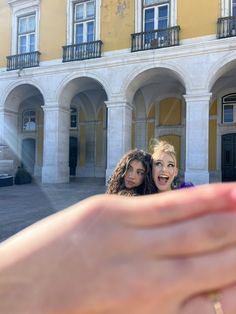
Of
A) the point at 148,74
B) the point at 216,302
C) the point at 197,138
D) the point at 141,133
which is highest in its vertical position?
the point at 148,74

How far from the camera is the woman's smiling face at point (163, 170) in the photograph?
2506mm

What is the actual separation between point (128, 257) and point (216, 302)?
0.22 meters

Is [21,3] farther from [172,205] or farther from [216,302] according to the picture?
[216,302]

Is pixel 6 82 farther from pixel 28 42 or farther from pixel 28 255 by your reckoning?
pixel 28 255

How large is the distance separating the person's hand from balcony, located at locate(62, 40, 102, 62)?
17218mm

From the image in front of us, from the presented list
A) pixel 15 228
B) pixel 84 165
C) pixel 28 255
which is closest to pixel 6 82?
pixel 84 165

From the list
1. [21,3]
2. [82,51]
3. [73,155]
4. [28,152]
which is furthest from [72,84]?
[28,152]

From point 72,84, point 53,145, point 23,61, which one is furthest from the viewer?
point 23,61

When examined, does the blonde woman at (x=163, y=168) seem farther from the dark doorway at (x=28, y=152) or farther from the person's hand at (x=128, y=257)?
the dark doorway at (x=28, y=152)

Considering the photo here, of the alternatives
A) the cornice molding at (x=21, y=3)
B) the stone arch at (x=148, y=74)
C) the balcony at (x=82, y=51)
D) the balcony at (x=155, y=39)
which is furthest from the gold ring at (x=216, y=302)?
the cornice molding at (x=21, y=3)

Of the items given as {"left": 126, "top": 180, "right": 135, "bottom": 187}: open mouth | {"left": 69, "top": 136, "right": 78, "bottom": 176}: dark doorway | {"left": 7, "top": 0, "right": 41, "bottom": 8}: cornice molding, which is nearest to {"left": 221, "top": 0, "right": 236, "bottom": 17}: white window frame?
{"left": 7, "top": 0, "right": 41, "bottom": 8}: cornice molding

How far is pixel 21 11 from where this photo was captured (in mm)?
19703

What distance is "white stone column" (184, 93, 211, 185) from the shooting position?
47.0 ft

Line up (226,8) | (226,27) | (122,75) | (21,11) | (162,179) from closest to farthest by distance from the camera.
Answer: (162,179)
(226,27)
(226,8)
(122,75)
(21,11)
